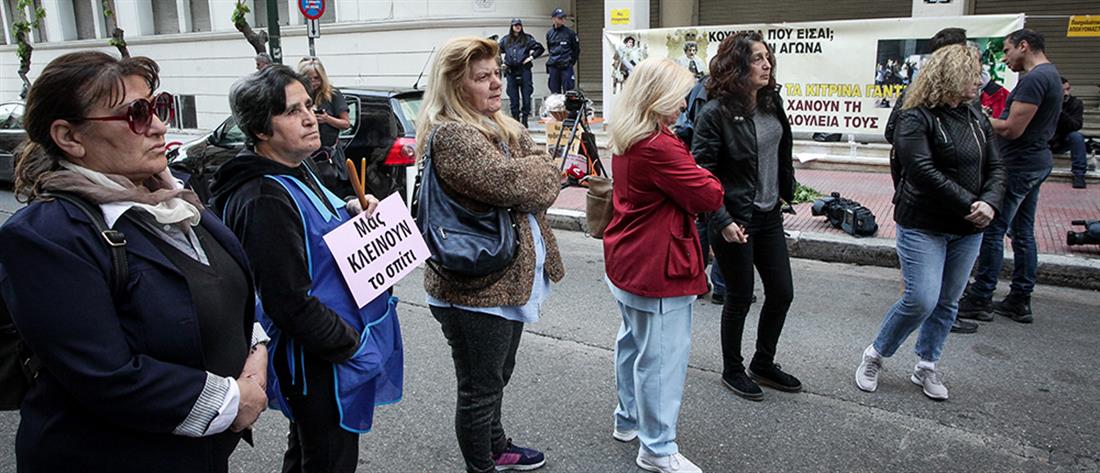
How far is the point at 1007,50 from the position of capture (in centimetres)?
518

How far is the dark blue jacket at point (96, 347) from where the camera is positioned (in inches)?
57.3

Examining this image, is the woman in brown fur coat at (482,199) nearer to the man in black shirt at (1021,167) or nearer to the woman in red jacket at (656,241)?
the woman in red jacket at (656,241)

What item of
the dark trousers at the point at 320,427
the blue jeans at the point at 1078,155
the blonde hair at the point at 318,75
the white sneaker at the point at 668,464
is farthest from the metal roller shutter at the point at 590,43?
the dark trousers at the point at 320,427

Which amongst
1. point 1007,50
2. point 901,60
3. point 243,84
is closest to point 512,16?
point 901,60

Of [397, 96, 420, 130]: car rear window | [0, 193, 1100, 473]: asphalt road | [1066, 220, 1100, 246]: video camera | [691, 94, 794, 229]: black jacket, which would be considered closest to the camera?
[0, 193, 1100, 473]: asphalt road

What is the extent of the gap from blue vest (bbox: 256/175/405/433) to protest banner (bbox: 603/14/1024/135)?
803 centimetres

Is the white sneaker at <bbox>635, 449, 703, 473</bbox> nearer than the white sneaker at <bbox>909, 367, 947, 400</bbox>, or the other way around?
the white sneaker at <bbox>635, 449, 703, 473</bbox>

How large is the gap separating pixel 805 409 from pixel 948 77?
5.70 ft

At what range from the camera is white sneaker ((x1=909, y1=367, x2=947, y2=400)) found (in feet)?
12.9

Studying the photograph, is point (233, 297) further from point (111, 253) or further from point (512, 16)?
point (512, 16)

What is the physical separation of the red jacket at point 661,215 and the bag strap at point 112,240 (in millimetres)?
1928

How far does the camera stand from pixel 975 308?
5180 millimetres

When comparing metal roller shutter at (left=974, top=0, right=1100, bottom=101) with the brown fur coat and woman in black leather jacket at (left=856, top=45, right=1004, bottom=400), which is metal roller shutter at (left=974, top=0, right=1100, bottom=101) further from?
the brown fur coat

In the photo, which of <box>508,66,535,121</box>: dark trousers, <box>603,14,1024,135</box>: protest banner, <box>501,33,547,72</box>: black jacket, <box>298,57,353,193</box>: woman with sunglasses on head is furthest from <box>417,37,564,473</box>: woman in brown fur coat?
<box>508,66,535,121</box>: dark trousers
